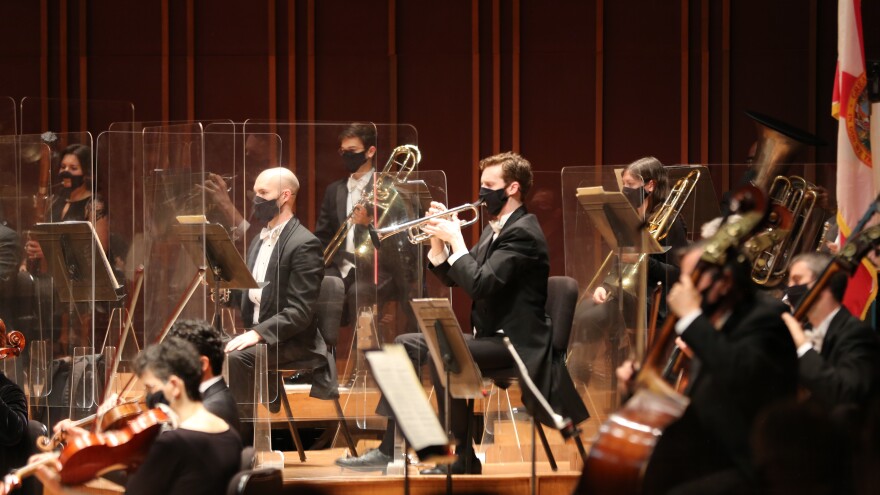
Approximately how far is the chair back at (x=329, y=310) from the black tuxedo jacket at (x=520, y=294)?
493 millimetres

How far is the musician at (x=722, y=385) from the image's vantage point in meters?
2.76

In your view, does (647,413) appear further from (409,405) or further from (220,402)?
(220,402)

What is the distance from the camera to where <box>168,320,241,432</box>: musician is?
142 inches

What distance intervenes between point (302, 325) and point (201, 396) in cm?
122

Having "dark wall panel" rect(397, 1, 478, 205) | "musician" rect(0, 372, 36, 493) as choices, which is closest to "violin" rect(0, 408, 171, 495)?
"musician" rect(0, 372, 36, 493)

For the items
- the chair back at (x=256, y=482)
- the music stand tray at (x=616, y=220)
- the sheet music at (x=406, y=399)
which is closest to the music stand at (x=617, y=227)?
the music stand tray at (x=616, y=220)

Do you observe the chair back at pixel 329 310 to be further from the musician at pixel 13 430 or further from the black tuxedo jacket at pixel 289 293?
the musician at pixel 13 430

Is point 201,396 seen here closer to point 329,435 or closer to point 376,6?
point 329,435

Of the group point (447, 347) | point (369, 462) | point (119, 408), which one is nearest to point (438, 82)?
point (369, 462)

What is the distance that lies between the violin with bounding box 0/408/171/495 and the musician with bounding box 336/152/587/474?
1.42m

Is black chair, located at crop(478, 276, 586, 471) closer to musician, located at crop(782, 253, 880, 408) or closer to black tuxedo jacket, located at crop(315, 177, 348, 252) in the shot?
black tuxedo jacket, located at crop(315, 177, 348, 252)

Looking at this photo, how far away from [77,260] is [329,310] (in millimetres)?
1149

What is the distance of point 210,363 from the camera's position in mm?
3678

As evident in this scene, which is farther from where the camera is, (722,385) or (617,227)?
(617,227)
